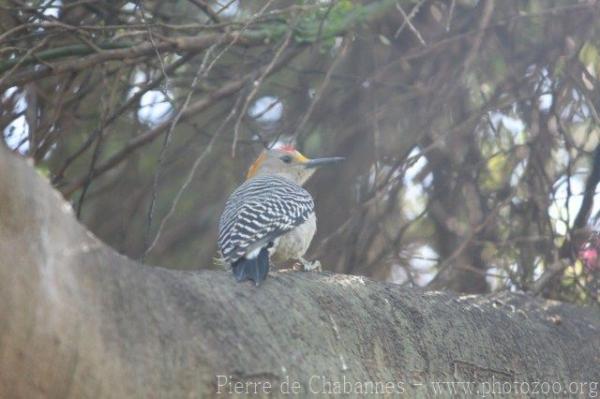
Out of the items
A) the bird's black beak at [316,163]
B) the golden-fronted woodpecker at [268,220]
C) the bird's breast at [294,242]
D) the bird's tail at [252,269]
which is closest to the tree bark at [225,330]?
the bird's tail at [252,269]

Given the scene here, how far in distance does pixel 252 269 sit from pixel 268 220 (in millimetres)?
922

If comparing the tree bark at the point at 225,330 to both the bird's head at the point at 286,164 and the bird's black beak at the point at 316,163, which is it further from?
the bird's head at the point at 286,164

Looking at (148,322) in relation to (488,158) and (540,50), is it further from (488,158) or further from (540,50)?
(540,50)

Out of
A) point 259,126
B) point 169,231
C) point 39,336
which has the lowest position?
point 39,336

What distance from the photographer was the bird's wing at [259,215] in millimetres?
4539

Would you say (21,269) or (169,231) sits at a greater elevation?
(169,231)

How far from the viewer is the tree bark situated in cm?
283

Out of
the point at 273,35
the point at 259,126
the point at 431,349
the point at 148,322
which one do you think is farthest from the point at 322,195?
the point at 148,322

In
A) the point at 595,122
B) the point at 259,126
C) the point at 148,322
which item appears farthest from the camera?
the point at 259,126

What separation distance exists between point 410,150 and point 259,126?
124 centimetres

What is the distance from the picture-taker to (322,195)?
7195 millimetres

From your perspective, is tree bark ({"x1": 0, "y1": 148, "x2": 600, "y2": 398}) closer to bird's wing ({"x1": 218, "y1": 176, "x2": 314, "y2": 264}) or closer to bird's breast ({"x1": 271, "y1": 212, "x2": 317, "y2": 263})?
bird's wing ({"x1": 218, "y1": 176, "x2": 314, "y2": 264})

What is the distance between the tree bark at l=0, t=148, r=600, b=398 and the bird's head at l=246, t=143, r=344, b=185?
189 centimetres

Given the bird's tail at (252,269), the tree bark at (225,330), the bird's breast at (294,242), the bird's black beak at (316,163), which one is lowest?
the tree bark at (225,330)
